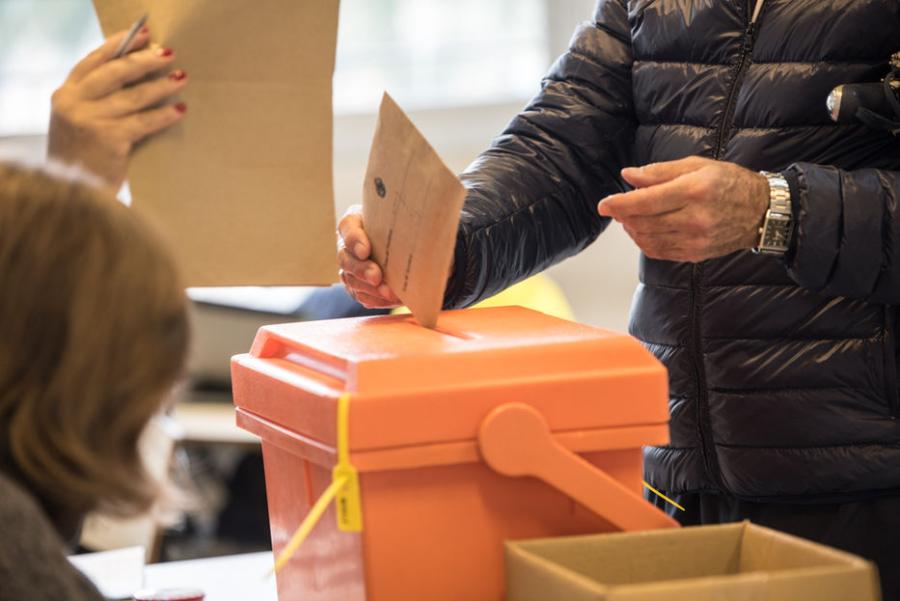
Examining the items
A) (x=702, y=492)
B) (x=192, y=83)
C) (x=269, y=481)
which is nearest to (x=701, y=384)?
(x=702, y=492)

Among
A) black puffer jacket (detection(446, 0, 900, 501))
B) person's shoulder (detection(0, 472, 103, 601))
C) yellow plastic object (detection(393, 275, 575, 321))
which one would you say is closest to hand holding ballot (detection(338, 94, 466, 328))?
black puffer jacket (detection(446, 0, 900, 501))

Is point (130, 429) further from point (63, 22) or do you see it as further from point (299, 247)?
point (63, 22)

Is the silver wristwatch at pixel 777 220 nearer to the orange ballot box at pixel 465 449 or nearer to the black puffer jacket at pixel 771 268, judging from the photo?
the black puffer jacket at pixel 771 268

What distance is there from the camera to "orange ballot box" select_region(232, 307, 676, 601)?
1.03 metres

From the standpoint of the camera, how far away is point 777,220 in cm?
124

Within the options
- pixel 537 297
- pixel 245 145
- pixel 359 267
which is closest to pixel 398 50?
pixel 537 297

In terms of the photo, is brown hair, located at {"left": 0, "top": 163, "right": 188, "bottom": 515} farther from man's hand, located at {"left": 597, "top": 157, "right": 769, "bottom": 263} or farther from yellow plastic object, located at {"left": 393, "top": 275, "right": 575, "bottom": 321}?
yellow plastic object, located at {"left": 393, "top": 275, "right": 575, "bottom": 321}

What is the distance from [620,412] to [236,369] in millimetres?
418

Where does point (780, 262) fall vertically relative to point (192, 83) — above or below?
below

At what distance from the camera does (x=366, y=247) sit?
133 centimetres

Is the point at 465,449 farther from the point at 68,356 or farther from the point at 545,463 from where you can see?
the point at 68,356

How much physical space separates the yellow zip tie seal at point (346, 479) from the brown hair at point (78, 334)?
0.16m

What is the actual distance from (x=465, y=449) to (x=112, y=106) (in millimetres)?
453

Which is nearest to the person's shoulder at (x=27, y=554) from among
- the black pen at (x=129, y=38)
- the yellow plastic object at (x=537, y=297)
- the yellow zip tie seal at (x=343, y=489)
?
the yellow zip tie seal at (x=343, y=489)
